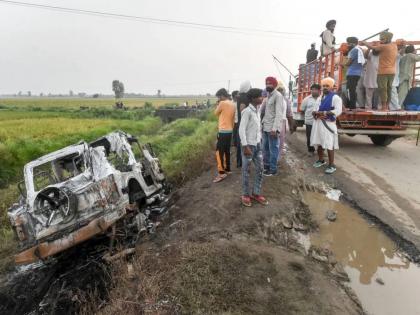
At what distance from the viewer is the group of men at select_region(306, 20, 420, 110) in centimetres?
865

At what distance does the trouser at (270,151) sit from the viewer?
6520mm

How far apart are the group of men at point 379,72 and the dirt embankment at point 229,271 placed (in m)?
4.74

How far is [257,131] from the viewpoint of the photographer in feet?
17.5

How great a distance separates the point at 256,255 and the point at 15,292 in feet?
12.7

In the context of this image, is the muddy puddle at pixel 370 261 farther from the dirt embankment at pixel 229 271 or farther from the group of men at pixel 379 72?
the group of men at pixel 379 72

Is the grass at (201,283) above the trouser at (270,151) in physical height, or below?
below

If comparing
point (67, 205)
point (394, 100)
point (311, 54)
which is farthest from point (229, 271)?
point (311, 54)

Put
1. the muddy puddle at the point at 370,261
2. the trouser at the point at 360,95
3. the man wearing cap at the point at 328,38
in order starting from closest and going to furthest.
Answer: the muddy puddle at the point at 370,261 → the trouser at the point at 360,95 → the man wearing cap at the point at 328,38

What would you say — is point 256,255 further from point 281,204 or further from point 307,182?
point 307,182

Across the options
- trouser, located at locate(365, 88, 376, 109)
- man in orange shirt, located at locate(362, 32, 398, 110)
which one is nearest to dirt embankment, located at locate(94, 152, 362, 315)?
trouser, located at locate(365, 88, 376, 109)

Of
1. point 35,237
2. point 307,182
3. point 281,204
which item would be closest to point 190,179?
point 307,182

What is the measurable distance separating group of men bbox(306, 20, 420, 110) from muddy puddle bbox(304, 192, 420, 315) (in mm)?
4249

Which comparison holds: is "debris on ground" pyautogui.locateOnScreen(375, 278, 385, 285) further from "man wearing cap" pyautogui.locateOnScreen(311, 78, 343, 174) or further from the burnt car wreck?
the burnt car wreck

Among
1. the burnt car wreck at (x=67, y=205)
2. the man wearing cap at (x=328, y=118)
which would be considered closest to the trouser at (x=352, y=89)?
the man wearing cap at (x=328, y=118)
